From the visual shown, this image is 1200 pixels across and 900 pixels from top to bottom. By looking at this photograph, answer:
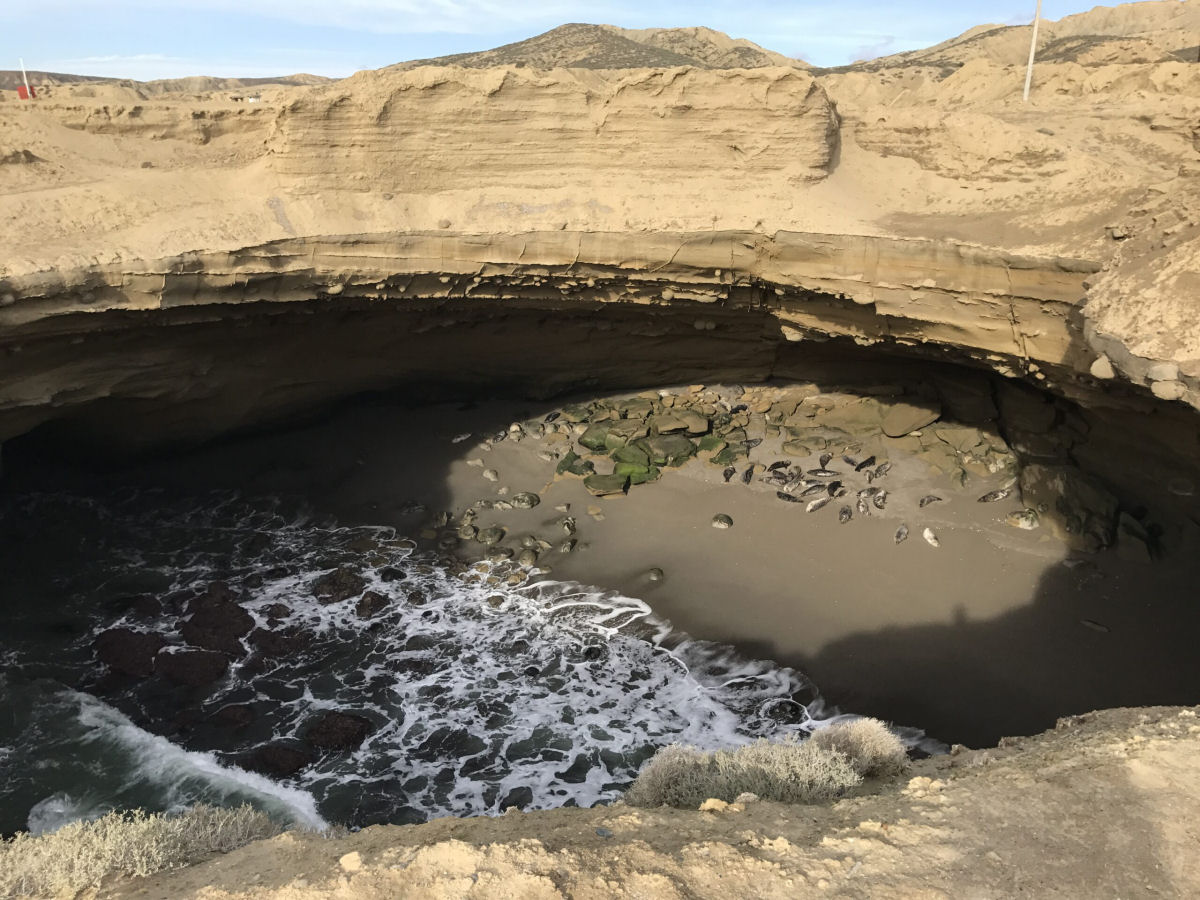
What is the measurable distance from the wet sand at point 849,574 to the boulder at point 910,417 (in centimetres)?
64

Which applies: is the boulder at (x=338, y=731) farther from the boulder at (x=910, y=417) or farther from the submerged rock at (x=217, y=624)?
the boulder at (x=910, y=417)

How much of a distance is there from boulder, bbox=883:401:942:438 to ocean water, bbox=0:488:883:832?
181 inches

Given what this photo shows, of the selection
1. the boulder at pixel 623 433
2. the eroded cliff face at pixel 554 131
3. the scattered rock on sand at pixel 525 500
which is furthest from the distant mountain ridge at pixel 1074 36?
the scattered rock on sand at pixel 525 500

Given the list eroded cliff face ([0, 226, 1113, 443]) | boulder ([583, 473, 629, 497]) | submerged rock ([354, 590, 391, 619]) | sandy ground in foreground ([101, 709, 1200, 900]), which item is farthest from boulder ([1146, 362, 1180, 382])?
submerged rock ([354, 590, 391, 619])

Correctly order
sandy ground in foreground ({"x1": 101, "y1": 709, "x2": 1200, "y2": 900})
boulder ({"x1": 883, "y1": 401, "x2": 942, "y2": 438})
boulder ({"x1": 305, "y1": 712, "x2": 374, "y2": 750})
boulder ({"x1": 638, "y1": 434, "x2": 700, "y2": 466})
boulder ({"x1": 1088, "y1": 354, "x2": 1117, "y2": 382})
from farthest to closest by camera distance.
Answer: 1. boulder ({"x1": 638, "y1": 434, "x2": 700, "y2": 466})
2. boulder ({"x1": 883, "y1": 401, "x2": 942, "y2": 438})
3. boulder ({"x1": 305, "y1": 712, "x2": 374, "y2": 750})
4. boulder ({"x1": 1088, "y1": 354, "x2": 1117, "y2": 382})
5. sandy ground in foreground ({"x1": 101, "y1": 709, "x2": 1200, "y2": 900})

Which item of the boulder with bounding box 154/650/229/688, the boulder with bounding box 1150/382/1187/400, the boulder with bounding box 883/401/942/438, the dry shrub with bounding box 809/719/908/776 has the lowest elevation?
the boulder with bounding box 154/650/229/688

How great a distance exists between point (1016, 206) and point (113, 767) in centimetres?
1108

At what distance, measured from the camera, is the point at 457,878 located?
3496mm

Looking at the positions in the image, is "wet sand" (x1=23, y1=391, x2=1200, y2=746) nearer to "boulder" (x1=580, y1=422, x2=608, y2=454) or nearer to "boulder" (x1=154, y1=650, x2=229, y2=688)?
"boulder" (x1=580, y1=422, x2=608, y2=454)

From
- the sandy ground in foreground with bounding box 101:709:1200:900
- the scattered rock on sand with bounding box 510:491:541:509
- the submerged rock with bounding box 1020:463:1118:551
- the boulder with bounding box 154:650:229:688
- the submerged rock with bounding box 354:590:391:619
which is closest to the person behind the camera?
the sandy ground in foreground with bounding box 101:709:1200:900

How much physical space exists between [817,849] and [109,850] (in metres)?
3.47

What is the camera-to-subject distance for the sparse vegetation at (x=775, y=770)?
4570 millimetres

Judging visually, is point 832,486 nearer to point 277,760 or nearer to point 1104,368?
point 1104,368

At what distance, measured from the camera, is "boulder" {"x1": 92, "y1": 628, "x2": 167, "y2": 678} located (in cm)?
873
